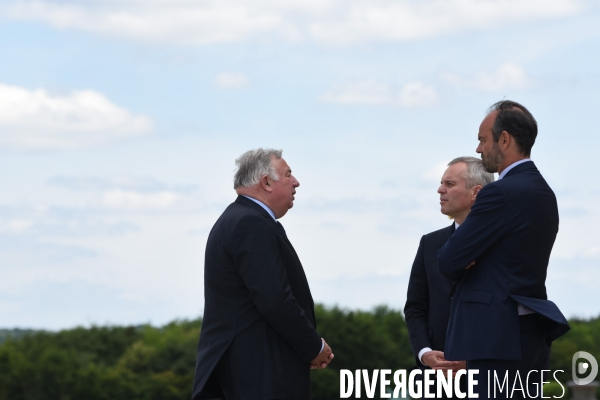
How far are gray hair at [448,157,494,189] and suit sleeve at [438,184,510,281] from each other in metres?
0.94

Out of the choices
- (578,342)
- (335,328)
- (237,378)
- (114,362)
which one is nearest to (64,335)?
(114,362)

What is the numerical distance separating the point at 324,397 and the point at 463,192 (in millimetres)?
14481

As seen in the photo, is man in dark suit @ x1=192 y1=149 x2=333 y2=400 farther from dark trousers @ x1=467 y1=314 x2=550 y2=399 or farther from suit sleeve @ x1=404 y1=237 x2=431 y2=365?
dark trousers @ x1=467 y1=314 x2=550 y2=399

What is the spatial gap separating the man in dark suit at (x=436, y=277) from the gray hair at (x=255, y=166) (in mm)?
1076

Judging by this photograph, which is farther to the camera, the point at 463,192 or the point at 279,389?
the point at 463,192

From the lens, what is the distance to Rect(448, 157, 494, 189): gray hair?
522 cm

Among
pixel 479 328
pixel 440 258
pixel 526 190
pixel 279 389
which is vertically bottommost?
pixel 279 389

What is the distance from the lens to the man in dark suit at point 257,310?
180 inches

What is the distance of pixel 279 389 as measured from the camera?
469 cm

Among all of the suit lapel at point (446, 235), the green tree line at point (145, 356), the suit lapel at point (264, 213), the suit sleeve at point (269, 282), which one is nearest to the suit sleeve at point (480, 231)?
the suit sleeve at point (269, 282)

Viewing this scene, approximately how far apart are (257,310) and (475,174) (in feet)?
5.17

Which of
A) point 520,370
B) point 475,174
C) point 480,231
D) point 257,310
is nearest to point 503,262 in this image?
point 480,231

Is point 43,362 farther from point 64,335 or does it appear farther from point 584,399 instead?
point 584,399

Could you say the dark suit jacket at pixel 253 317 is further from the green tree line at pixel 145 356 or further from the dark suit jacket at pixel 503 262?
the green tree line at pixel 145 356
